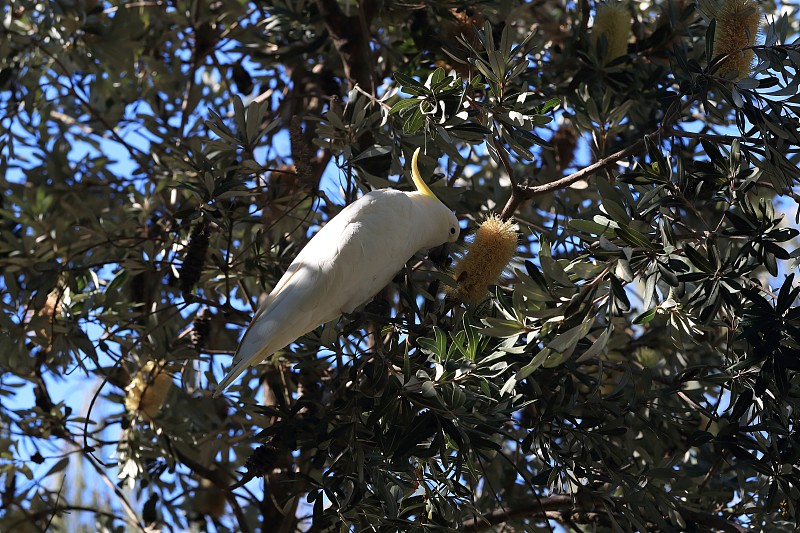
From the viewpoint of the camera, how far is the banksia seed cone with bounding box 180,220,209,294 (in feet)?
6.13

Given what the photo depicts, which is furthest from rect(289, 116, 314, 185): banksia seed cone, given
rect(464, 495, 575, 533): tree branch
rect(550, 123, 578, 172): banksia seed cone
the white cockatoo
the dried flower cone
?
rect(550, 123, 578, 172): banksia seed cone

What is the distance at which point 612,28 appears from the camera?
7.01 feet

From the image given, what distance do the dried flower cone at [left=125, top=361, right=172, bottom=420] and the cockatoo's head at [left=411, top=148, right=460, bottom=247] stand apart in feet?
2.80

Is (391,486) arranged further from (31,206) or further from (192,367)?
(31,206)

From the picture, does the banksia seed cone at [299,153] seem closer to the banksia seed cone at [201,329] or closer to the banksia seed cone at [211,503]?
the banksia seed cone at [201,329]

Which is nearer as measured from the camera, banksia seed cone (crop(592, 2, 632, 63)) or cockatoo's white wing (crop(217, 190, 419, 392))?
cockatoo's white wing (crop(217, 190, 419, 392))

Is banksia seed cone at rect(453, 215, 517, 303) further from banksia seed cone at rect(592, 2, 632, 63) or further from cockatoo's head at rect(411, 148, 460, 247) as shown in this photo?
banksia seed cone at rect(592, 2, 632, 63)

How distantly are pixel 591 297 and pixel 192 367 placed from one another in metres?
1.44

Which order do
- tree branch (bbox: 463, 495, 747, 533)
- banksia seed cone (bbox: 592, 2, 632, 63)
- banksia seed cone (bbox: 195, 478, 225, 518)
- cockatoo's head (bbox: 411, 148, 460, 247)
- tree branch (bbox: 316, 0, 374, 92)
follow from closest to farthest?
cockatoo's head (bbox: 411, 148, 460, 247) → tree branch (bbox: 463, 495, 747, 533) → banksia seed cone (bbox: 592, 2, 632, 63) → tree branch (bbox: 316, 0, 374, 92) → banksia seed cone (bbox: 195, 478, 225, 518)

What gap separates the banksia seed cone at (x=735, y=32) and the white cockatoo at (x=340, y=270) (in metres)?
0.62

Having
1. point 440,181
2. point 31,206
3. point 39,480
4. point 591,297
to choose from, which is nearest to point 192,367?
point 39,480

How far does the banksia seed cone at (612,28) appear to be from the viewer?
213 cm

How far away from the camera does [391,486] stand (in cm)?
165

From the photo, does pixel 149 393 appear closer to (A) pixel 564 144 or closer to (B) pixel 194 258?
(B) pixel 194 258
